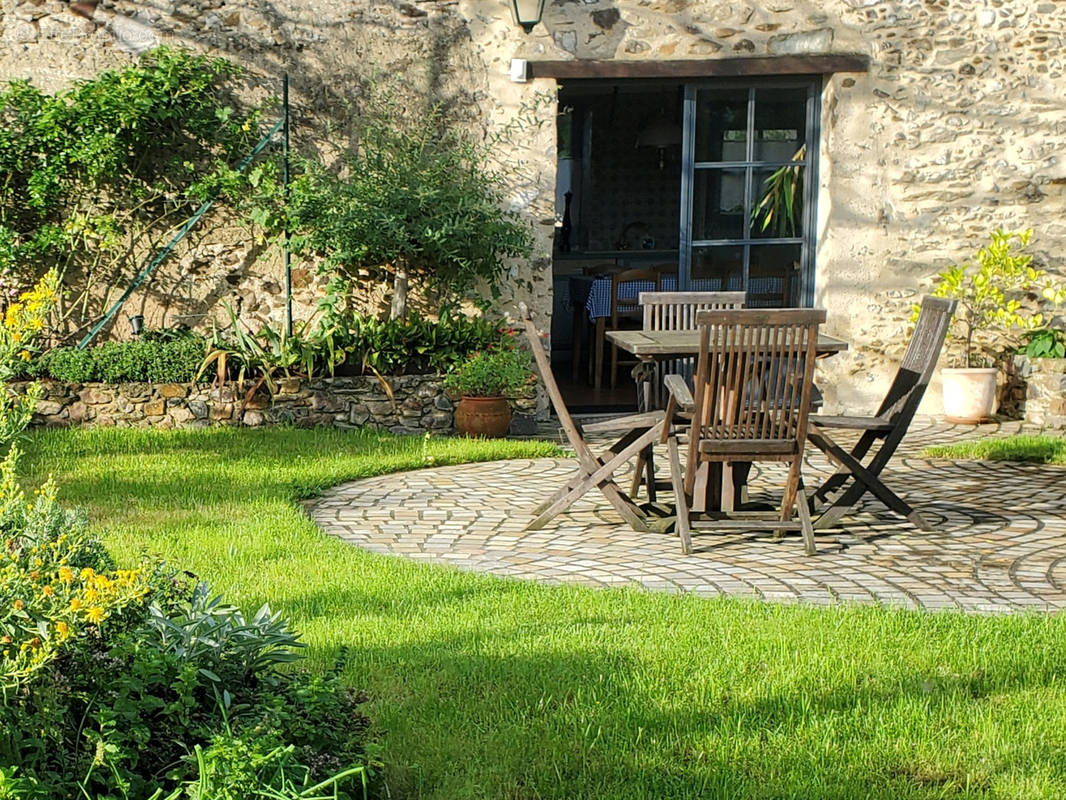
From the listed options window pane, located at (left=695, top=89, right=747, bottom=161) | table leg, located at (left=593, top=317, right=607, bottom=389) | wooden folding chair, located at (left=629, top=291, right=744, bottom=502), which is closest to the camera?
wooden folding chair, located at (left=629, top=291, right=744, bottom=502)

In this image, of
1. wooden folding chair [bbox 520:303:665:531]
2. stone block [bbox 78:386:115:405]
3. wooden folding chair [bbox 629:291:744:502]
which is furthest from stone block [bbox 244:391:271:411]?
wooden folding chair [bbox 520:303:665:531]

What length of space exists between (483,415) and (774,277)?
237cm

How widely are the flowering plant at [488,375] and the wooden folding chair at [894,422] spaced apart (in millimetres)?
2615

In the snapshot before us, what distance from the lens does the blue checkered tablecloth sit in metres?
8.63

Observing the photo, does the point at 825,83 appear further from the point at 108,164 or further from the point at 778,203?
the point at 108,164

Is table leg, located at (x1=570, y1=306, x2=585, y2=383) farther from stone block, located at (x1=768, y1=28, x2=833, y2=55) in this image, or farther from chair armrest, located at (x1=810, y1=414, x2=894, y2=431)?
chair armrest, located at (x1=810, y1=414, x2=894, y2=431)

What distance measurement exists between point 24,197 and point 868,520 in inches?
222

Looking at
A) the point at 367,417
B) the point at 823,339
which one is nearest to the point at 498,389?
→ the point at 367,417

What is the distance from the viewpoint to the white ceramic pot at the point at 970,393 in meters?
8.26

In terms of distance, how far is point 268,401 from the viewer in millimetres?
7711

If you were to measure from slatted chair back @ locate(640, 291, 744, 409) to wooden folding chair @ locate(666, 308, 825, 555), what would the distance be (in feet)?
3.46

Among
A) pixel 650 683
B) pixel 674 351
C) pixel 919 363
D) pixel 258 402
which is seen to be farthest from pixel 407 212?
pixel 650 683

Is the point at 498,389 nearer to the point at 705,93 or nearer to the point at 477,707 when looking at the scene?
the point at 705,93

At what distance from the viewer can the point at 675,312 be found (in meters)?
6.45
